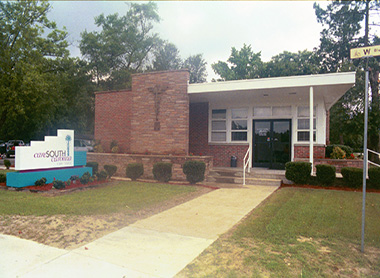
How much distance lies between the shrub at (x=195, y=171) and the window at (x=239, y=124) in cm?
373

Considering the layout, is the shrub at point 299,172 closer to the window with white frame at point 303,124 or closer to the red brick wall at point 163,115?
the window with white frame at point 303,124

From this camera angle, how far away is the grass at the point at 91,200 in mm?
6232

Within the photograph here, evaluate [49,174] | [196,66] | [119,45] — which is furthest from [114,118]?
[196,66]

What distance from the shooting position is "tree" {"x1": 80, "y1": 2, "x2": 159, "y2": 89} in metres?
30.4

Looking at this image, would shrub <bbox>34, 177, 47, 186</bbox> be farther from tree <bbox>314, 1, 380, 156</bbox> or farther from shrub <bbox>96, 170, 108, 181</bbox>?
tree <bbox>314, 1, 380, 156</bbox>

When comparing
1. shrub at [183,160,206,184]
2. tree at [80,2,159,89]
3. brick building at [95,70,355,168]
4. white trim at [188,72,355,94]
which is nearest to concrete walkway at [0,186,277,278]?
shrub at [183,160,206,184]

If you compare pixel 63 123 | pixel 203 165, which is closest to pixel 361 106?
pixel 203 165

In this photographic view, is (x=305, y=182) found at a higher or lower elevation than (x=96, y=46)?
lower

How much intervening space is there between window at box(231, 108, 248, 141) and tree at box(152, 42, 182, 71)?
22.1 meters

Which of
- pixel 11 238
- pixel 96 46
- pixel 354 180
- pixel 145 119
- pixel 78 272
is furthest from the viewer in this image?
pixel 96 46

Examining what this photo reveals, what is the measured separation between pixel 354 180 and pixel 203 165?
514 centimetres

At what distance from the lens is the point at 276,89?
11055 mm

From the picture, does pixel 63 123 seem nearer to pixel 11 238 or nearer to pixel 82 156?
pixel 82 156

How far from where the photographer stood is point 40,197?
772cm
